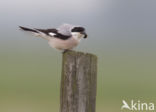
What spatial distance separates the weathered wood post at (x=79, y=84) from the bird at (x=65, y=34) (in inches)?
38.8

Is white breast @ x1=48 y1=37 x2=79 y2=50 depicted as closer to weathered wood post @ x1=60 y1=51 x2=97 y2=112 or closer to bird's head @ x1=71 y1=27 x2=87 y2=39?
bird's head @ x1=71 y1=27 x2=87 y2=39

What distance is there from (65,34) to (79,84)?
1137 mm

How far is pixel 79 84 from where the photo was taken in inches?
175

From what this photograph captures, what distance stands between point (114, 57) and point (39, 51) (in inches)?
98.9

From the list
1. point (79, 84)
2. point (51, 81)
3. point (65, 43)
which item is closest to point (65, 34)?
point (65, 43)

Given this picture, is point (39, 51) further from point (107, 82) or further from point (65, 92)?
point (65, 92)

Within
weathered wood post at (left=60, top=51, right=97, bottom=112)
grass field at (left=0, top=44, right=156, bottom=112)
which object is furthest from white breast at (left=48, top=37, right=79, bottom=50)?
grass field at (left=0, top=44, right=156, bottom=112)

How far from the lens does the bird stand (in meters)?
5.47

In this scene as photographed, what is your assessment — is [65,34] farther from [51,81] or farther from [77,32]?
[51,81]

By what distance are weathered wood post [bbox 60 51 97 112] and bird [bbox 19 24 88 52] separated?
0.99 metres

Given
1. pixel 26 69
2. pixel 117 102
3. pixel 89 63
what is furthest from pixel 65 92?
pixel 26 69

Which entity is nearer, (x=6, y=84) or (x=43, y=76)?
(x=6, y=84)

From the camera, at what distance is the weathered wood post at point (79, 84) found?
4.44 metres

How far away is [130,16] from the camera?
35312 mm
